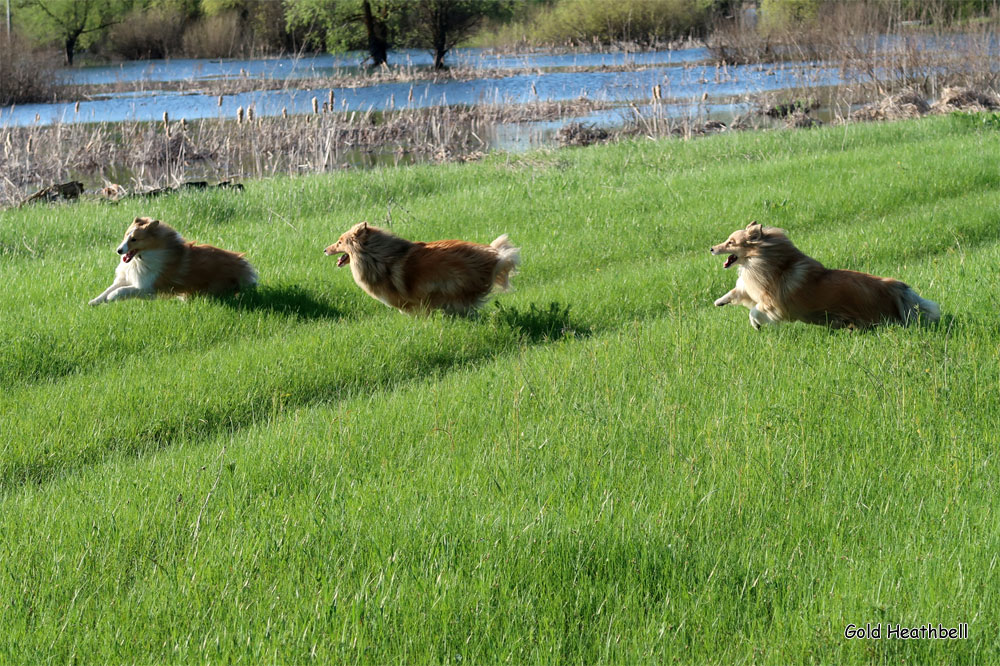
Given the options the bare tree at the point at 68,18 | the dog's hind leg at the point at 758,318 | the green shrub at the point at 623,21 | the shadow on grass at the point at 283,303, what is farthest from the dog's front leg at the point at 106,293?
the bare tree at the point at 68,18

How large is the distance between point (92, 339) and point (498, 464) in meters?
4.33

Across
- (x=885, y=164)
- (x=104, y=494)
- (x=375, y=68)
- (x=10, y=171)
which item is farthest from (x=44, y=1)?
(x=104, y=494)

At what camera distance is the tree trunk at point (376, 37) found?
44938 mm

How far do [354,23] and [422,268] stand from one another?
140 feet

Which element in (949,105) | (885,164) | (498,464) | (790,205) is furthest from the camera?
(949,105)

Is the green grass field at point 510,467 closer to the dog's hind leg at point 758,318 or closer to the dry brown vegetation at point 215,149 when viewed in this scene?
the dog's hind leg at point 758,318

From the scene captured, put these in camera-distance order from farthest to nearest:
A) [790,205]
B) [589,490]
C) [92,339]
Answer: [790,205]
[92,339]
[589,490]

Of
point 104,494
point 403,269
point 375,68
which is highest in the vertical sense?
point 375,68

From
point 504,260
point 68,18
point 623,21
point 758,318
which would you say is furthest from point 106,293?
point 68,18

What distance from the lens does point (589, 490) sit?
439cm

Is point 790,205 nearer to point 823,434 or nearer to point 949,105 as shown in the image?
point 823,434

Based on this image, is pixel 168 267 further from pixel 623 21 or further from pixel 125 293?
pixel 623 21

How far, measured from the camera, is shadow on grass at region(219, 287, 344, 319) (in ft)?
26.3

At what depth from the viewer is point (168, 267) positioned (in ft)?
26.6
